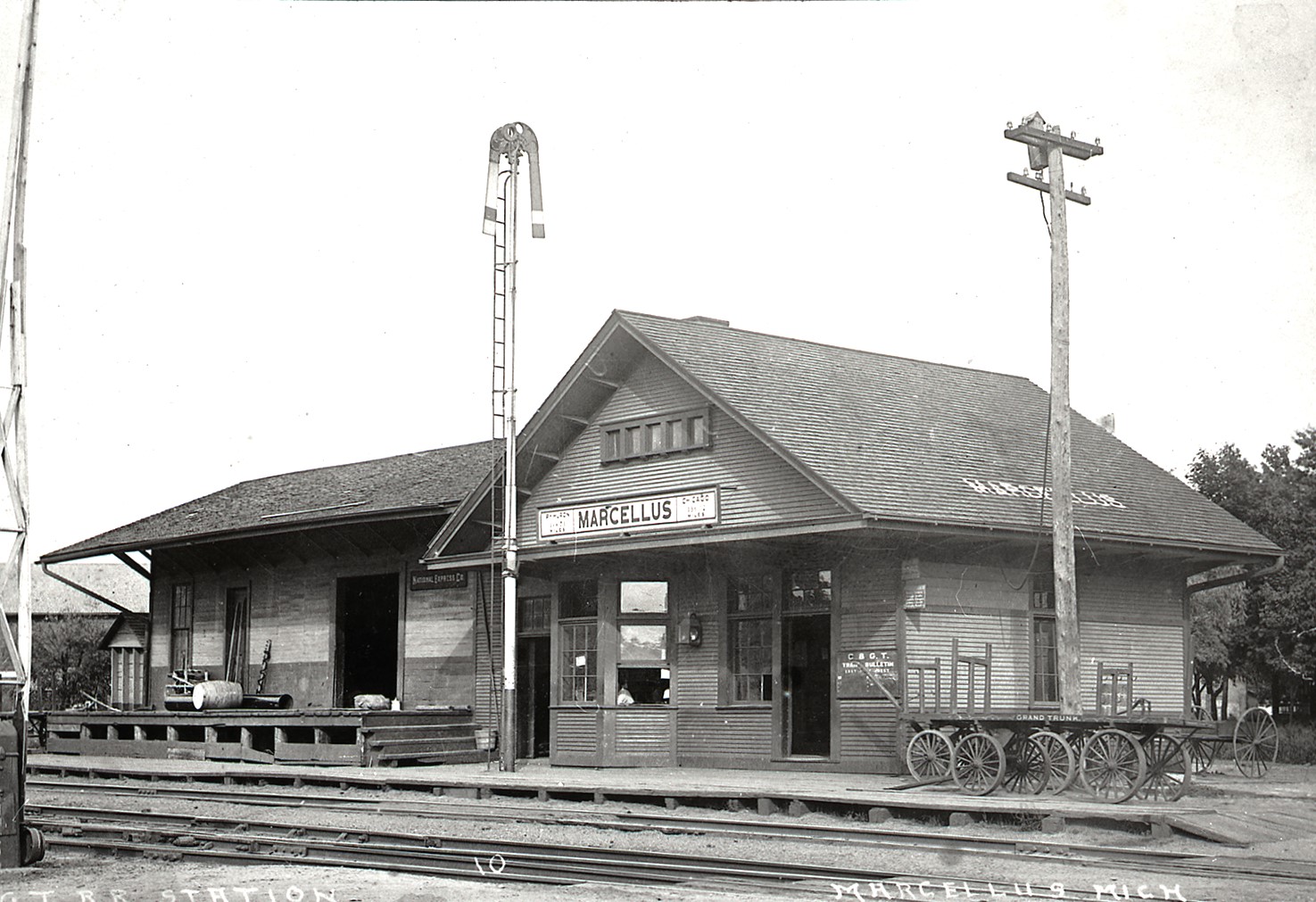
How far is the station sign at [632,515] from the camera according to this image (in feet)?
68.8

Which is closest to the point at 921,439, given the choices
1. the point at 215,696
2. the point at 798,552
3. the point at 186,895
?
the point at 798,552

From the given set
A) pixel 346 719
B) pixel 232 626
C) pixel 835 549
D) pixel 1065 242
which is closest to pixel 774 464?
pixel 835 549

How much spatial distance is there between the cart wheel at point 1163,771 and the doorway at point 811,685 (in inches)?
231

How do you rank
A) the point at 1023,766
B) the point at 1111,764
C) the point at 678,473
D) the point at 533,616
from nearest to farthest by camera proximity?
the point at 1111,764 < the point at 1023,766 < the point at 678,473 < the point at 533,616

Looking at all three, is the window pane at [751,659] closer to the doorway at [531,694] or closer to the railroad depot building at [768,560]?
the railroad depot building at [768,560]

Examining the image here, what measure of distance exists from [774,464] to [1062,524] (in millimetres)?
3703

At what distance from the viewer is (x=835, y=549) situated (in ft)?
66.7

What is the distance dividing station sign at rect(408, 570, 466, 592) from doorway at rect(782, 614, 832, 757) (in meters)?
6.29

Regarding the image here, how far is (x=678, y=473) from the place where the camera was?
71.3 ft

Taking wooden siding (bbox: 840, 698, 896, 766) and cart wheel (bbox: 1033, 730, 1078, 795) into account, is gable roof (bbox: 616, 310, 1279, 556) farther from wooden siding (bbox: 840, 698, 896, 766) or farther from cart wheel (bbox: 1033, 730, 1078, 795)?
cart wheel (bbox: 1033, 730, 1078, 795)

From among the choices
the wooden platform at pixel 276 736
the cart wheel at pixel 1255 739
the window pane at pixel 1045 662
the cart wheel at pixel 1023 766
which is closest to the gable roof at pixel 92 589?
the wooden platform at pixel 276 736

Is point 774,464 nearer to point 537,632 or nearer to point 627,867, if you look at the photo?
point 537,632

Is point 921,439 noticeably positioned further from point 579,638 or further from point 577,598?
point 579,638

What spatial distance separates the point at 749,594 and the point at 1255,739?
6.74 metres
